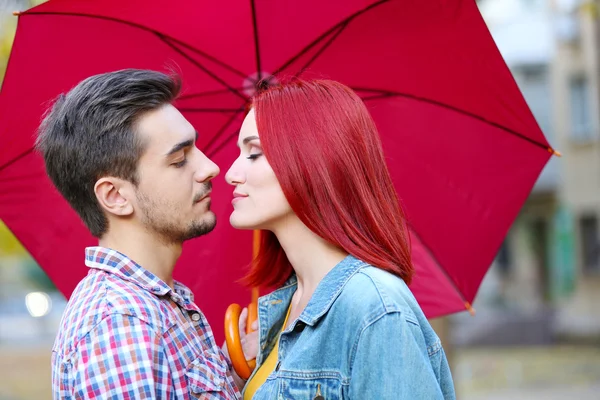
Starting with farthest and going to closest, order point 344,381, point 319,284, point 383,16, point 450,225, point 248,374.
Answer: point 450,225 → point 383,16 → point 248,374 → point 319,284 → point 344,381

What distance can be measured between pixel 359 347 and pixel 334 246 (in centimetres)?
44

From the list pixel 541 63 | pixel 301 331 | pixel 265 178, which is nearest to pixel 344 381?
pixel 301 331

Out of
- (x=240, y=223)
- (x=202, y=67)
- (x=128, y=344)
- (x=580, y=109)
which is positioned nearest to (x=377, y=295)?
(x=240, y=223)

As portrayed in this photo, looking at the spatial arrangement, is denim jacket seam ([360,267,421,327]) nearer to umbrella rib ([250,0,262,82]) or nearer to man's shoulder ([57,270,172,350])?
man's shoulder ([57,270,172,350])

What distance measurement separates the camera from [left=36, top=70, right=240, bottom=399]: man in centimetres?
233

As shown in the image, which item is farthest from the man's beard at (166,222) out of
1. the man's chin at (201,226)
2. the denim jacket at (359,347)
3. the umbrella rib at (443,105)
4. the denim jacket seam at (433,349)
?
the umbrella rib at (443,105)

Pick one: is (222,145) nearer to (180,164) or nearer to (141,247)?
(180,164)

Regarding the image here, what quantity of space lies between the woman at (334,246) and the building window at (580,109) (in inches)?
706

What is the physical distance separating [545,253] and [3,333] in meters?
19.2

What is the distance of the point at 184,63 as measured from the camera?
3.29 metres

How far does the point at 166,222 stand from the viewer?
2652 mm

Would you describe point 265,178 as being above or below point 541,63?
below

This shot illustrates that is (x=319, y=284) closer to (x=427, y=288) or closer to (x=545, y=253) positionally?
(x=427, y=288)

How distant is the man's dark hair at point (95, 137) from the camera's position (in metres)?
2.57
